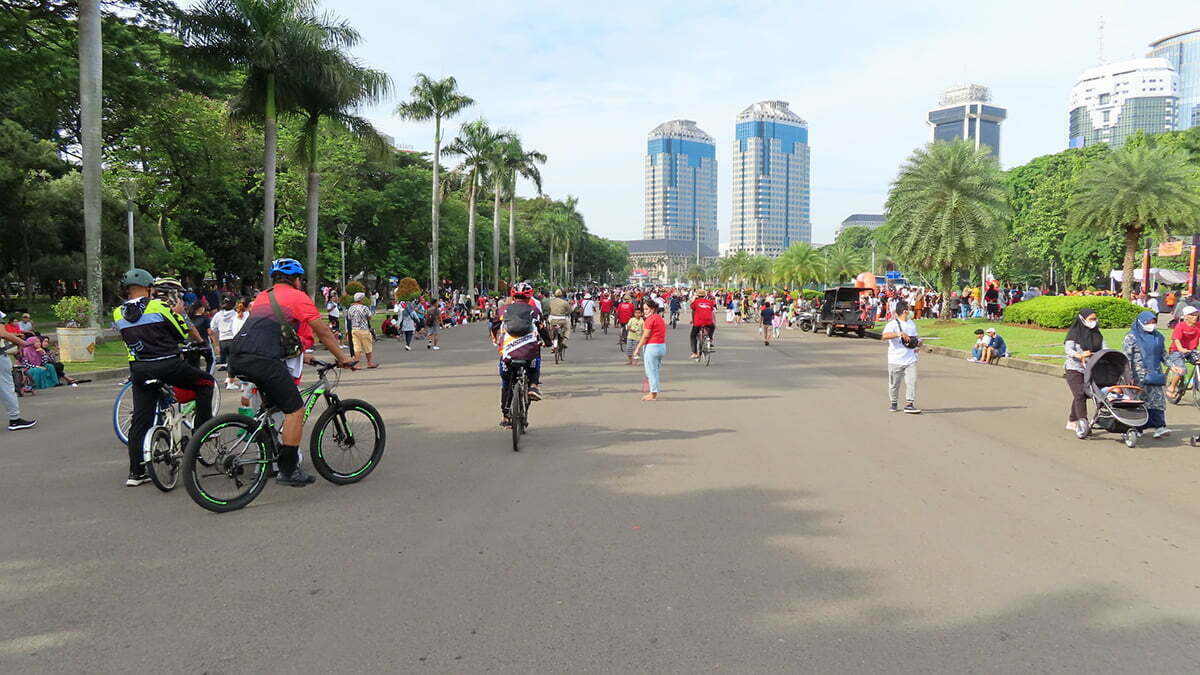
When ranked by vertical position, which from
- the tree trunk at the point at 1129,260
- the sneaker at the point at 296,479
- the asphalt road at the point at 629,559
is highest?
the tree trunk at the point at 1129,260

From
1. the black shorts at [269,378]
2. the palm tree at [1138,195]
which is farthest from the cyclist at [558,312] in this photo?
the palm tree at [1138,195]

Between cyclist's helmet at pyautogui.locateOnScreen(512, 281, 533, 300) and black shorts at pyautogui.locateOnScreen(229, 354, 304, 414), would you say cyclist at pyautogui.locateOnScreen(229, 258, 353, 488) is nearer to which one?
black shorts at pyautogui.locateOnScreen(229, 354, 304, 414)

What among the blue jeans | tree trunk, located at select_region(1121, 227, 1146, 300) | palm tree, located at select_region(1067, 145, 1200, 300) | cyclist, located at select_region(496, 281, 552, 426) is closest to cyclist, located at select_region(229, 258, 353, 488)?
cyclist, located at select_region(496, 281, 552, 426)

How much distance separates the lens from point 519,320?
345 inches

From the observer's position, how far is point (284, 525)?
543 centimetres

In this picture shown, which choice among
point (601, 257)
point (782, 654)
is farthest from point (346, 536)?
point (601, 257)

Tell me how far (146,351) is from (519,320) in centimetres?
369

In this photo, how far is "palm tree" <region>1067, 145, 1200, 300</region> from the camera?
94.7 ft

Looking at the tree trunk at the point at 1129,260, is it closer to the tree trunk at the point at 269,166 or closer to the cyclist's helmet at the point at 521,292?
the cyclist's helmet at the point at 521,292

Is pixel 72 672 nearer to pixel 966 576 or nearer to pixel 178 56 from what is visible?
pixel 966 576

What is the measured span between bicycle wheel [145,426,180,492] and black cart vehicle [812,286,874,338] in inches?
1098

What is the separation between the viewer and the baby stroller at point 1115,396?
8.64 meters

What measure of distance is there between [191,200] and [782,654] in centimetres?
3782

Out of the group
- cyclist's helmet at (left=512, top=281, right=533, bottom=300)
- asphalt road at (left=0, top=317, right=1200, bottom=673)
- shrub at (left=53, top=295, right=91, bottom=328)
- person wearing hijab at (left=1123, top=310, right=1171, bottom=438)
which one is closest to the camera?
asphalt road at (left=0, top=317, right=1200, bottom=673)
